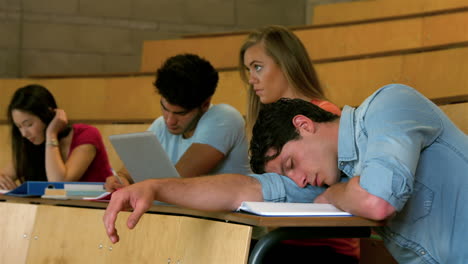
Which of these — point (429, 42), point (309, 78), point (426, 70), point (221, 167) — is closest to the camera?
point (309, 78)

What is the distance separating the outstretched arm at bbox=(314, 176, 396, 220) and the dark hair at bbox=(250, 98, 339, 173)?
158mm

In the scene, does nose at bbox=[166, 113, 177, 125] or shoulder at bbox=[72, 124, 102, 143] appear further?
shoulder at bbox=[72, 124, 102, 143]

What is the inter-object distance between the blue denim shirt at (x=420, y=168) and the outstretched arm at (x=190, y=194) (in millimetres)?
217

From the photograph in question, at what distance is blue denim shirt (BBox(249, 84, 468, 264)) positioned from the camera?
986 mm

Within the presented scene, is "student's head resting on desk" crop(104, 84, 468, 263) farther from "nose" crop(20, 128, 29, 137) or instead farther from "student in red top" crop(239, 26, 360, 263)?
"nose" crop(20, 128, 29, 137)

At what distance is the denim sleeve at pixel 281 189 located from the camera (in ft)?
4.04

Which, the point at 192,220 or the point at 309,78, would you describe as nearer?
the point at 192,220

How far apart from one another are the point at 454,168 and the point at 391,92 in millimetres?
155

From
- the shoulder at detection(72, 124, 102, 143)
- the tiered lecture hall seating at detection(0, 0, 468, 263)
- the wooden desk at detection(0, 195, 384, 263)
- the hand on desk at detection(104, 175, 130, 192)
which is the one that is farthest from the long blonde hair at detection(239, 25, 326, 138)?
the shoulder at detection(72, 124, 102, 143)

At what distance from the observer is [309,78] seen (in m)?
1.82

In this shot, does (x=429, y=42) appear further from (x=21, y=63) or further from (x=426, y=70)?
(x=21, y=63)

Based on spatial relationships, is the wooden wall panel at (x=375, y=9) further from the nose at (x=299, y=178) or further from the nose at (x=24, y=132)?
the nose at (x=299, y=178)

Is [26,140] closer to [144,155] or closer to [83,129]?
[83,129]

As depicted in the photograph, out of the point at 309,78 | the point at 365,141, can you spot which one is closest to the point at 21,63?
the point at 309,78
